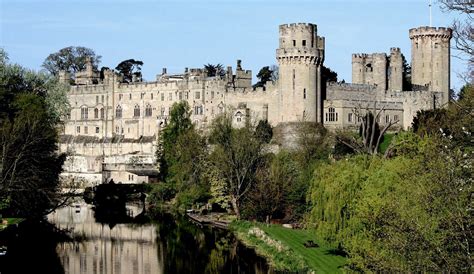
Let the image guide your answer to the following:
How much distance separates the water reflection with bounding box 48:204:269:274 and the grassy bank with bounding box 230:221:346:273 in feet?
1.81

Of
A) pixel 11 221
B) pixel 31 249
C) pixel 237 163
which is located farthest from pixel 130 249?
pixel 237 163

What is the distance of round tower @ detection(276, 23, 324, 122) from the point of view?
211 feet

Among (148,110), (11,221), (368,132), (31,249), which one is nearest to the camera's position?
(31,249)

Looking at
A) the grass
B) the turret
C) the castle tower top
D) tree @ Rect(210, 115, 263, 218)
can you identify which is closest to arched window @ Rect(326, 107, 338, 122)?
the castle tower top

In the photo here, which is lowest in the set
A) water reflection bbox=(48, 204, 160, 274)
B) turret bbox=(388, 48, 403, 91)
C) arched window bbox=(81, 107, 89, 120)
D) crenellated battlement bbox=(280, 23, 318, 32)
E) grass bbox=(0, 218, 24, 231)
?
water reflection bbox=(48, 204, 160, 274)

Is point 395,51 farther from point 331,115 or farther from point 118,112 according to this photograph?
point 118,112

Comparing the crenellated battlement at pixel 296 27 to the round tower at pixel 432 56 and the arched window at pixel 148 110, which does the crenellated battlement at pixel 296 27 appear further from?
the arched window at pixel 148 110

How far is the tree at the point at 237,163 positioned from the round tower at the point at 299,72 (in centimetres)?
1075

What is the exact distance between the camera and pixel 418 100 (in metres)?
67.6

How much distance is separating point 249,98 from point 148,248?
30324 millimetres

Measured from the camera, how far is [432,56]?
70.1 meters

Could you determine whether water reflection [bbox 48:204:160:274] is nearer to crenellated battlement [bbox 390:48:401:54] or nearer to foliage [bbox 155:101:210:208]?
foliage [bbox 155:101:210:208]

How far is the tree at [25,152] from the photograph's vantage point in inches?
1555

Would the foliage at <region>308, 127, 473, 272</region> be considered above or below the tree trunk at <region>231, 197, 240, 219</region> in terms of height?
above
